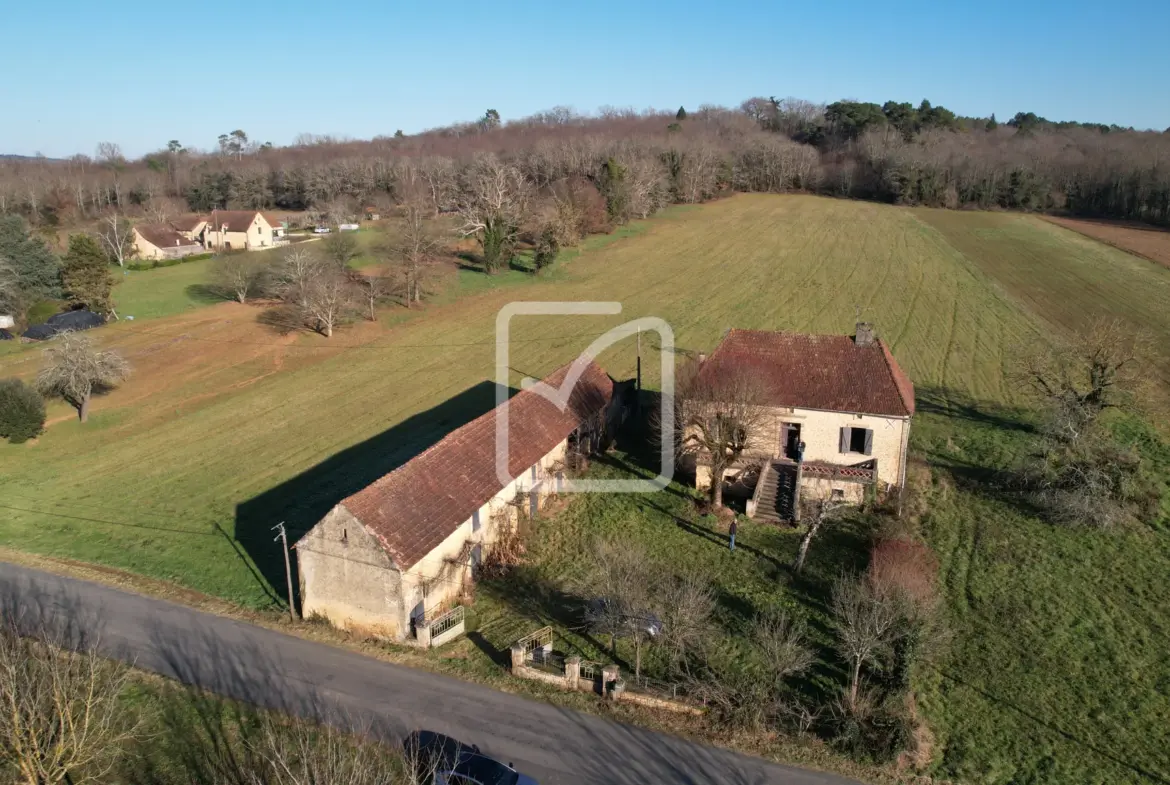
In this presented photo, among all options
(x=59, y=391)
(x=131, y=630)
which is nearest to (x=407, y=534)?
(x=131, y=630)

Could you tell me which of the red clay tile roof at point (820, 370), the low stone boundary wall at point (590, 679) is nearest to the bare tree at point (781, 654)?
the low stone boundary wall at point (590, 679)

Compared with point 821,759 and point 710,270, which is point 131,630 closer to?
point 821,759

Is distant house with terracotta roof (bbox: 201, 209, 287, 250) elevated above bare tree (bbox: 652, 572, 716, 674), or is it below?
above

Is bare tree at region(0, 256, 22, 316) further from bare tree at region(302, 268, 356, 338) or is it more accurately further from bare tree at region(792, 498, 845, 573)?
bare tree at region(792, 498, 845, 573)

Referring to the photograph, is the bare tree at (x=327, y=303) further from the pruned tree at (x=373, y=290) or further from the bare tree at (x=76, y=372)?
the bare tree at (x=76, y=372)

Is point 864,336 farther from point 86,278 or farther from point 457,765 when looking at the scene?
point 86,278

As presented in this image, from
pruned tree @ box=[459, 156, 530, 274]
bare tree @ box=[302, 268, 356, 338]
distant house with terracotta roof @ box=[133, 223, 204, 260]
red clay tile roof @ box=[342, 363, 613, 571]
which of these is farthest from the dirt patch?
distant house with terracotta roof @ box=[133, 223, 204, 260]
